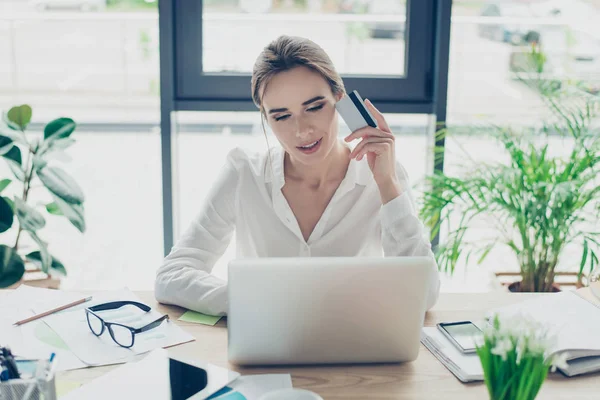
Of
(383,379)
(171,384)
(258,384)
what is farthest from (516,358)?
(171,384)

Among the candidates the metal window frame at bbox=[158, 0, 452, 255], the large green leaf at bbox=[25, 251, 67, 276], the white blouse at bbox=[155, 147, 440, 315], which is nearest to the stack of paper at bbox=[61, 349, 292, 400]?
the white blouse at bbox=[155, 147, 440, 315]

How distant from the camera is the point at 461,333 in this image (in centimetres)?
134

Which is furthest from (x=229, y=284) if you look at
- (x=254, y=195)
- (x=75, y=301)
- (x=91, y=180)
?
(x=91, y=180)

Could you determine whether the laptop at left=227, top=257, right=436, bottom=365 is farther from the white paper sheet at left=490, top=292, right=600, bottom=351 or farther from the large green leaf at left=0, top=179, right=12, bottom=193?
the large green leaf at left=0, top=179, right=12, bottom=193

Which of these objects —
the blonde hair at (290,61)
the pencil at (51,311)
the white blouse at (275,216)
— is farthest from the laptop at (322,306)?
the blonde hair at (290,61)

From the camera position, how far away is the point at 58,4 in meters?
3.12

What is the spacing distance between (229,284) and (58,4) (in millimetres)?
2451

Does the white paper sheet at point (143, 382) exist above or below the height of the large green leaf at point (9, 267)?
above

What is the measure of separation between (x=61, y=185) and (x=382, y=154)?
1.19 metres

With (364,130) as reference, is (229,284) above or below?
below

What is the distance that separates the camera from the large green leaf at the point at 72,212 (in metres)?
2.31

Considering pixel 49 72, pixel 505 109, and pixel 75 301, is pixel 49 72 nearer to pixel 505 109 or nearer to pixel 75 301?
pixel 505 109

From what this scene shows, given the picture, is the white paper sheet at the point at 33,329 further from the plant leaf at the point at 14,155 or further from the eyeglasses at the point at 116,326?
the plant leaf at the point at 14,155

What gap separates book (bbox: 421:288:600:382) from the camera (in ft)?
3.97
